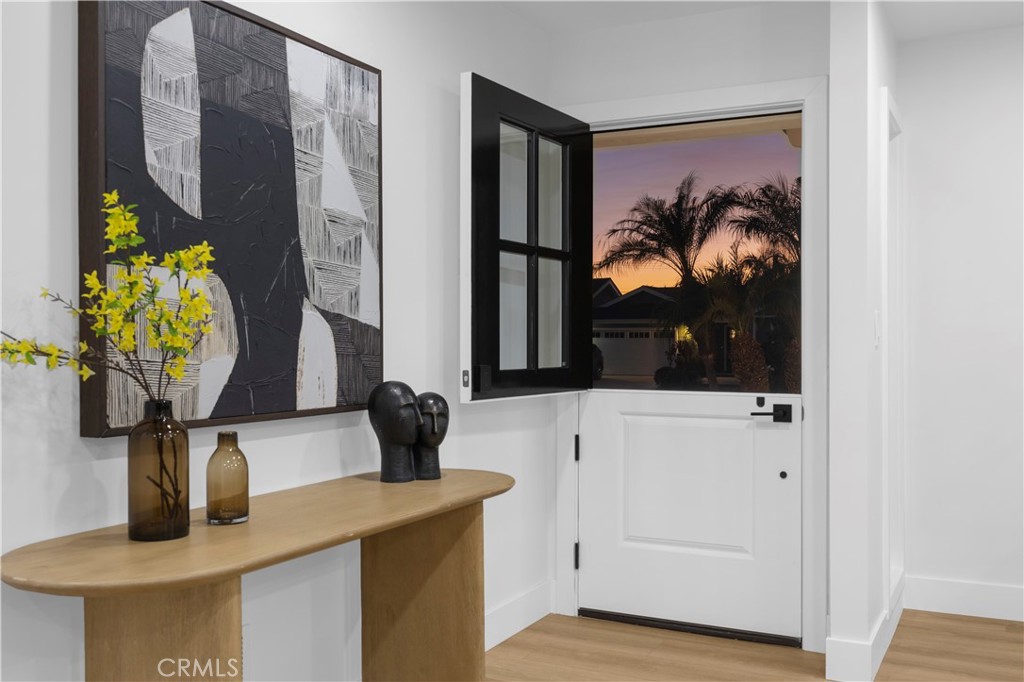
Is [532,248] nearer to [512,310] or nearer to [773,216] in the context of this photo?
[512,310]

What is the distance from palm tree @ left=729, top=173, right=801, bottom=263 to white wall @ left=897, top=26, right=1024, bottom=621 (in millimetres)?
658

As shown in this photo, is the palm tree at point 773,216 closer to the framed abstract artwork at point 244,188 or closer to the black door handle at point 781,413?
the black door handle at point 781,413

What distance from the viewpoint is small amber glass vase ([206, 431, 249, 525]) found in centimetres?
199

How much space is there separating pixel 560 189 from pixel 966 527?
86.1 inches

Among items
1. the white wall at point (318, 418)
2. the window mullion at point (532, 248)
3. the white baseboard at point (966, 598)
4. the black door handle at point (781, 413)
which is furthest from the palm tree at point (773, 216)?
the white baseboard at point (966, 598)

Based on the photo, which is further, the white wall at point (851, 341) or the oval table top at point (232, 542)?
the white wall at point (851, 341)

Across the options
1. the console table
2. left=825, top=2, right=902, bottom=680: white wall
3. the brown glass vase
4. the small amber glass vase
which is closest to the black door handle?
left=825, top=2, right=902, bottom=680: white wall

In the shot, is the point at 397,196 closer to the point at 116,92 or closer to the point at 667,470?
the point at 116,92

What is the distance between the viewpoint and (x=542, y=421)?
3.88 metres

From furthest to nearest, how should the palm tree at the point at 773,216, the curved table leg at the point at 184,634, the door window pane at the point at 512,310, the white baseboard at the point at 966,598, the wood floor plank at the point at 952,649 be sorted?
the white baseboard at the point at 966,598
the palm tree at the point at 773,216
the door window pane at the point at 512,310
the wood floor plank at the point at 952,649
the curved table leg at the point at 184,634

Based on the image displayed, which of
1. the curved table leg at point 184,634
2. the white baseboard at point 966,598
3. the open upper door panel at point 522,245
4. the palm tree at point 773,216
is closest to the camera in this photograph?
the curved table leg at point 184,634

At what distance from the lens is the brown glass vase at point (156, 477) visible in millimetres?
1827

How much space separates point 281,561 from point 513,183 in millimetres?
1892

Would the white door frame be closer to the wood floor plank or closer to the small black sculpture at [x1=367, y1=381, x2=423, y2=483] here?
the wood floor plank
